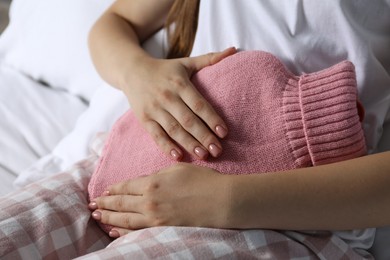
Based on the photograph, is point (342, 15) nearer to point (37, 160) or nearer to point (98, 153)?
Result: point (98, 153)

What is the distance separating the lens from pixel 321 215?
0.79m

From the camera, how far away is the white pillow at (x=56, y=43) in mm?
1371

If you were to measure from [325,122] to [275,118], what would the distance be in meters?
0.07

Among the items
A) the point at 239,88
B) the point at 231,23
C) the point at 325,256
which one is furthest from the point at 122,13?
the point at 325,256

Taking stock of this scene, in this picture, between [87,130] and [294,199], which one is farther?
[87,130]

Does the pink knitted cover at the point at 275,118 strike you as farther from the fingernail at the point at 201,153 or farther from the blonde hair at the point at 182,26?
the blonde hair at the point at 182,26

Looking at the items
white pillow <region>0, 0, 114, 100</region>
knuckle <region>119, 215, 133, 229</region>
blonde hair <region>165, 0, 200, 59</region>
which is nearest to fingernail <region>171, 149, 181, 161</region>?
knuckle <region>119, 215, 133, 229</region>

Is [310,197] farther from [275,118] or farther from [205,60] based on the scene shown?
[205,60]

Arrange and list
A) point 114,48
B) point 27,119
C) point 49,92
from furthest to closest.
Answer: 1. point 49,92
2. point 27,119
3. point 114,48

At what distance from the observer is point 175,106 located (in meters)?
0.92

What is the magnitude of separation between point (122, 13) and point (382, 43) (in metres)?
0.49

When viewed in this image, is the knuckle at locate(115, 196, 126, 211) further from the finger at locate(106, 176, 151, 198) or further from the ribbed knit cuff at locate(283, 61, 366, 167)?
the ribbed knit cuff at locate(283, 61, 366, 167)

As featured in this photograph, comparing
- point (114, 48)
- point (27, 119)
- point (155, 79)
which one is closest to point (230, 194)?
point (155, 79)

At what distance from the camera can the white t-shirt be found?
902 mm
